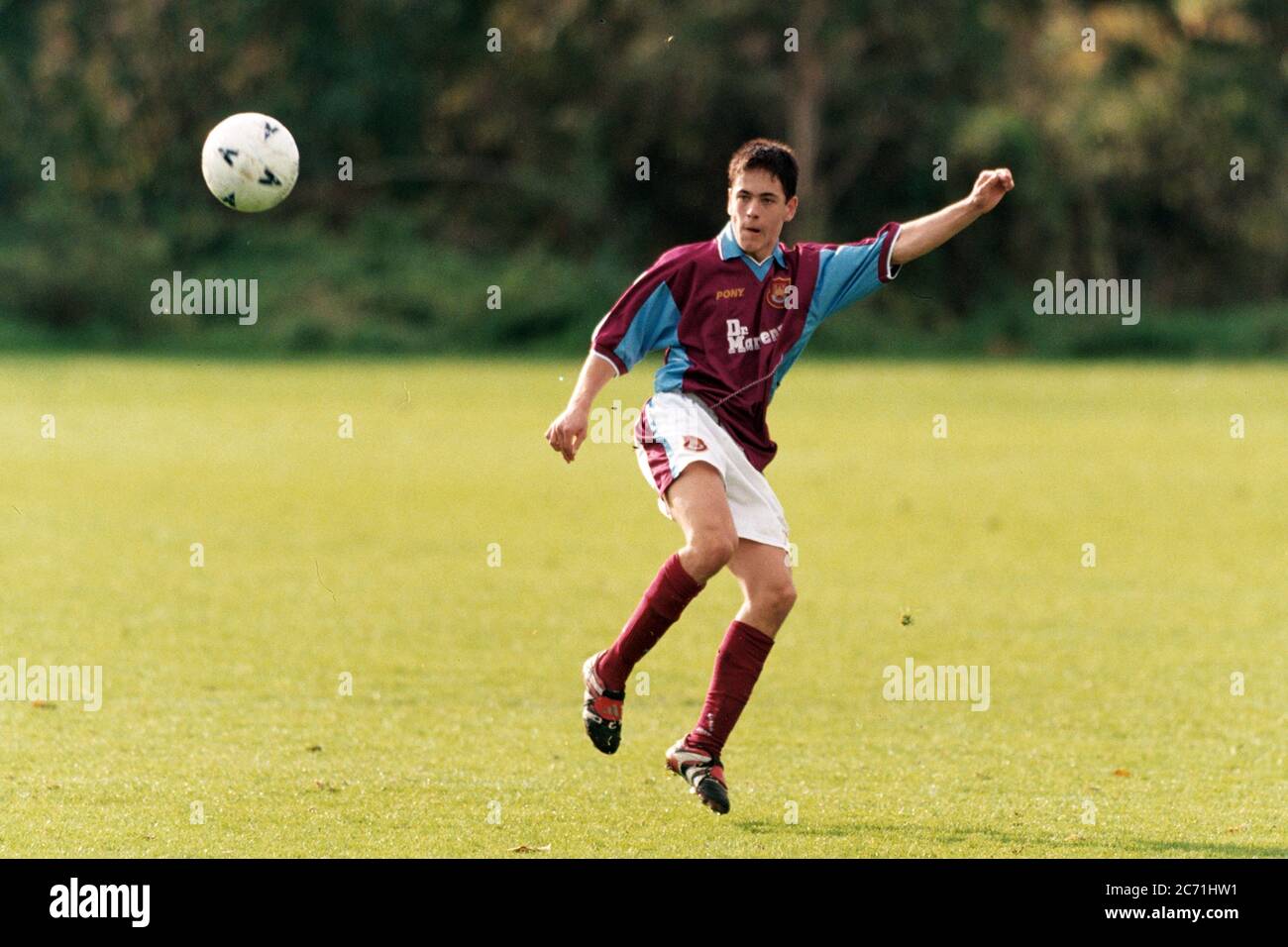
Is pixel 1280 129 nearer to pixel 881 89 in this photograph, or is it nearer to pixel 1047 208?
pixel 1047 208

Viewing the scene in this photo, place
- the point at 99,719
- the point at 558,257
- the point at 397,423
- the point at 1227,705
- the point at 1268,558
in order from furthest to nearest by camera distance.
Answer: the point at 558,257, the point at 397,423, the point at 1268,558, the point at 1227,705, the point at 99,719

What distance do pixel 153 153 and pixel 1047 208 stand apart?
59.9 ft

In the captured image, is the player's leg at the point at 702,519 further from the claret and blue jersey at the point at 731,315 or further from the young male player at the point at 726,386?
the claret and blue jersey at the point at 731,315

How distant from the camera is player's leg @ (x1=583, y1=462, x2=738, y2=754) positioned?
6.08m

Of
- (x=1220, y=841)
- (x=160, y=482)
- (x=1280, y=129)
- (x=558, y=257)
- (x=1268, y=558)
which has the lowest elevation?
(x=1220, y=841)

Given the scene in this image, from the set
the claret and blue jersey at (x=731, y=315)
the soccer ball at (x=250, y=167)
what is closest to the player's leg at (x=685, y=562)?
the claret and blue jersey at (x=731, y=315)

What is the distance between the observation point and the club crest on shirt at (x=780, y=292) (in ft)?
21.0

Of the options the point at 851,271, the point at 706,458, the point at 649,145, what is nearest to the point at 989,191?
the point at 851,271

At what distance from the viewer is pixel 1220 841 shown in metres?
5.73

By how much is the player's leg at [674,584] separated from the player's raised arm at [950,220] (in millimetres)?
1032

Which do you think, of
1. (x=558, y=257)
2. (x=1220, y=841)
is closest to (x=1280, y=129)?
(x=558, y=257)

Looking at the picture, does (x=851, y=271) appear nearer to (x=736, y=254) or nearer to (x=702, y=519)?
(x=736, y=254)

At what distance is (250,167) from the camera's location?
720cm
